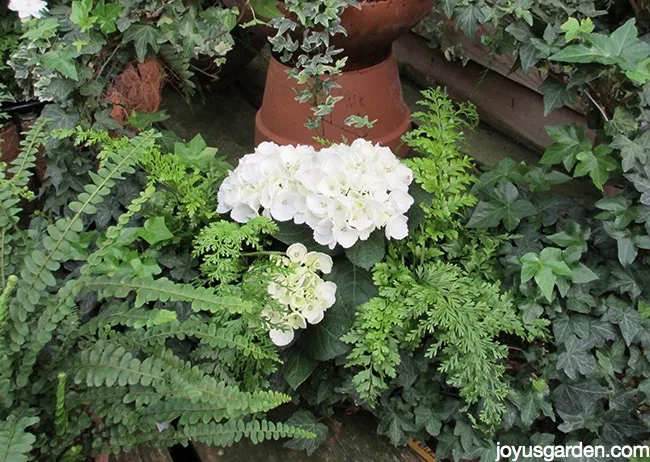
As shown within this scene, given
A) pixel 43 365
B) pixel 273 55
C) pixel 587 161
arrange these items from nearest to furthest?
pixel 43 365 < pixel 587 161 < pixel 273 55

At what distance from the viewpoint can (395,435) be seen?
1.23m

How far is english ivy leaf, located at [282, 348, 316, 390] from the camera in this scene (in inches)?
47.2

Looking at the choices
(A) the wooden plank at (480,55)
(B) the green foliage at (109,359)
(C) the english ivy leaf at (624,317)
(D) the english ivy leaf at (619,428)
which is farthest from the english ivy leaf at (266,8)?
(D) the english ivy leaf at (619,428)

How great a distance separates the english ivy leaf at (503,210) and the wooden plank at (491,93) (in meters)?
0.78

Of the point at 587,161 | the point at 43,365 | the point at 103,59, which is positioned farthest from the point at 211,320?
the point at 587,161

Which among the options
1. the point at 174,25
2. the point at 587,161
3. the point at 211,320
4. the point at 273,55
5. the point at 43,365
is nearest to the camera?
the point at 43,365

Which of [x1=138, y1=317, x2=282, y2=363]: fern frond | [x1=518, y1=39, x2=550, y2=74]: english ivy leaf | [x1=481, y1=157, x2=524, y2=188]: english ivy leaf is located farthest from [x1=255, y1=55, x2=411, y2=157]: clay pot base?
[x1=138, y1=317, x2=282, y2=363]: fern frond

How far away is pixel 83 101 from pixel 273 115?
59 centimetres

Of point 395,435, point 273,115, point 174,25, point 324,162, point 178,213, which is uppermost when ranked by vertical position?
point 174,25

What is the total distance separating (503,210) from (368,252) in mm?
356

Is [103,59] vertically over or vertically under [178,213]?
over

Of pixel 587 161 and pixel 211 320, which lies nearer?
pixel 211 320

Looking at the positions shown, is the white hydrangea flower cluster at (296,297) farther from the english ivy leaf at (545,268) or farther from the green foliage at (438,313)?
the english ivy leaf at (545,268)

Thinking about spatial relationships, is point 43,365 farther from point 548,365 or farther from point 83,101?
point 548,365
